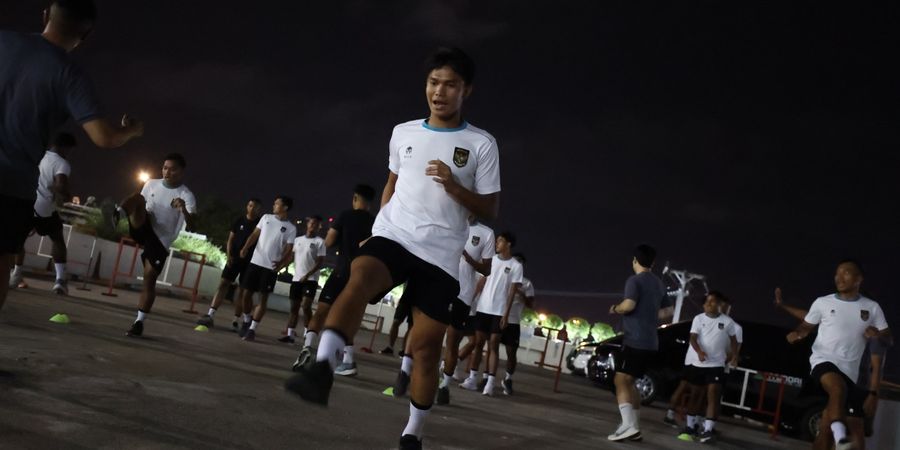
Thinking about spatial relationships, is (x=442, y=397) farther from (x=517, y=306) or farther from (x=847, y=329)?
(x=517, y=306)

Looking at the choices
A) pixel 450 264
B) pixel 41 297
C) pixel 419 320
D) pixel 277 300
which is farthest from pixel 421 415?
pixel 277 300

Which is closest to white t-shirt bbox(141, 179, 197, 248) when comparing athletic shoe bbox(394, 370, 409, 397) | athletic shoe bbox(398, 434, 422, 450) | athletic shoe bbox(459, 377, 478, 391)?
athletic shoe bbox(394, 370, 409, 397)

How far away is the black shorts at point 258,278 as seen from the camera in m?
11.2

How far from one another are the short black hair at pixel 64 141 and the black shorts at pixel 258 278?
2925mm

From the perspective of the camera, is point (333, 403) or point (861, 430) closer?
point (333, 403)

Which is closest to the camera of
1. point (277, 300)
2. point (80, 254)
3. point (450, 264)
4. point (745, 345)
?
point (450, 264)

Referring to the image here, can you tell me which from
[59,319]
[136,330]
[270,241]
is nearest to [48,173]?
[59,319]

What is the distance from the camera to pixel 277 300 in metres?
26.1

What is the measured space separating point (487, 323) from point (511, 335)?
3.06 feet

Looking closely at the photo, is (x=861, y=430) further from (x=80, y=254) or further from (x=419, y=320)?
(x=80, y=254)

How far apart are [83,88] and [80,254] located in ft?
53.7

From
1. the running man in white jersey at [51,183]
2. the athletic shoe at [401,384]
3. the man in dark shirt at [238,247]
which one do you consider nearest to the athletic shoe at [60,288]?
the running man in white jersey at [51,183]

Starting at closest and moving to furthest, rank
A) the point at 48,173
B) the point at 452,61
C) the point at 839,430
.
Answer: the point at 452,61, the point at 839,430, the point at 48,173

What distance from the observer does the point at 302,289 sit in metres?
12.0
